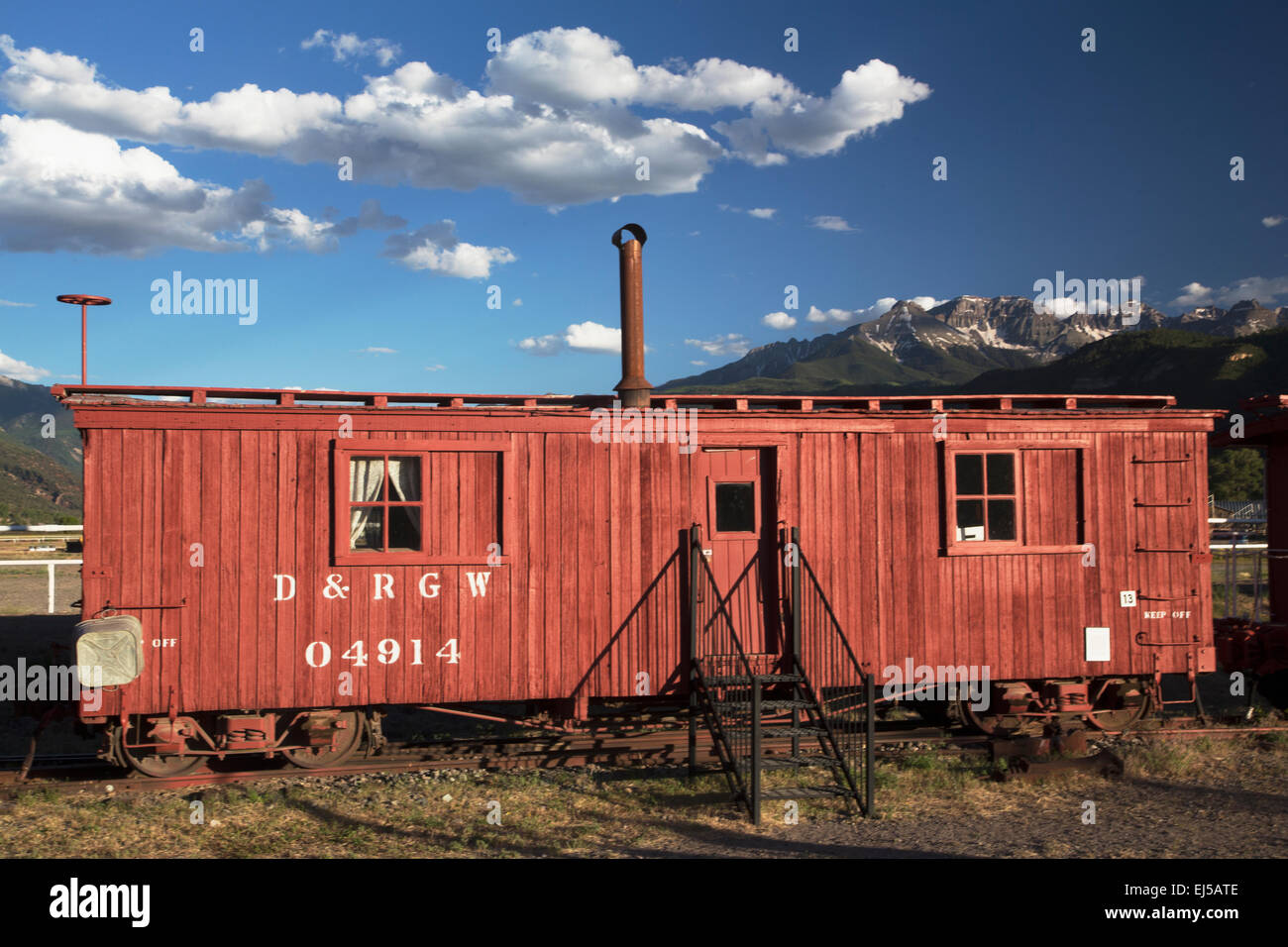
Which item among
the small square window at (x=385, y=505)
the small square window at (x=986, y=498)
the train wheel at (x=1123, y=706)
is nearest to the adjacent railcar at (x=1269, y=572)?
the train wheel at (x=1123, y=706)

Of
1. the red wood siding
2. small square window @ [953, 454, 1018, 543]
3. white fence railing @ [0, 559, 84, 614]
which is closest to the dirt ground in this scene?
the red wood siding

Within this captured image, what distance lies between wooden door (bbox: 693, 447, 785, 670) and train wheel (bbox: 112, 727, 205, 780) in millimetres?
5761

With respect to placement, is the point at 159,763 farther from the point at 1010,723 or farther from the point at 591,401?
the point at 1010,723

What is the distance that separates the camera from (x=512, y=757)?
→ 29.9ft

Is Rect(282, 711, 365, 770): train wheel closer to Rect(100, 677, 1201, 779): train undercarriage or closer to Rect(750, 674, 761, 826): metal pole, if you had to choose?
Rect(100, 677, 1201, 779): train undercarriage

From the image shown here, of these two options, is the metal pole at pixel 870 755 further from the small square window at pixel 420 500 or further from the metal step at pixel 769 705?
the small square window at pixel 420 500

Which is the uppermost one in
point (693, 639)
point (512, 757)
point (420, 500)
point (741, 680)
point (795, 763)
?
point (420, 500)

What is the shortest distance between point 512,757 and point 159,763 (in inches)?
140

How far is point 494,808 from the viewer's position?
25.2ft

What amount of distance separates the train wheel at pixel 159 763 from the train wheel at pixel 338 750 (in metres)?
0.90

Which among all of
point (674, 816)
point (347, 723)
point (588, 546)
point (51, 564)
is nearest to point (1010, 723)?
point (674, 816)
